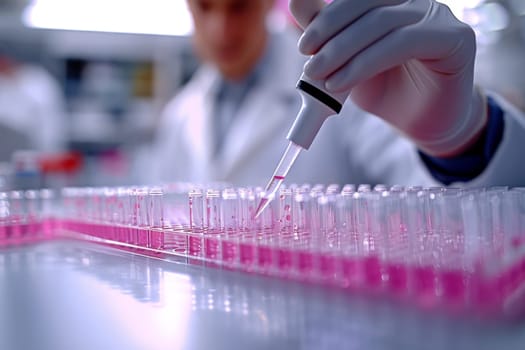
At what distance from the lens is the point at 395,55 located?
678mm

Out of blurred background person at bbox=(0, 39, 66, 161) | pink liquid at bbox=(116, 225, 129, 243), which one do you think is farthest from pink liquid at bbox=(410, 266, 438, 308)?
blurred background person at bbox=(0, 39, 66, 161)

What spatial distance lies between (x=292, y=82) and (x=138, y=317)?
1407 millimetres

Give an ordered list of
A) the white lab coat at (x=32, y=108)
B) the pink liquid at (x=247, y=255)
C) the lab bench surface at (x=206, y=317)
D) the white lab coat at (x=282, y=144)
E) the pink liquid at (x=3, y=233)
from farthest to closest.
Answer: the white lab coat at (x=32, y=108), the white lab coat at (x=282, y=144), the pink liquid at (x=3, y=233), the pink liquid at (x=247, y=255), the lab bench surface at (x=206, y=317)

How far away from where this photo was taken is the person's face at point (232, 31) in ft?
5.63

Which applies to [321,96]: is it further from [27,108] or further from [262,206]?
[27,108]

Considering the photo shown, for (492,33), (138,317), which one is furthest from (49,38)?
(138,317)

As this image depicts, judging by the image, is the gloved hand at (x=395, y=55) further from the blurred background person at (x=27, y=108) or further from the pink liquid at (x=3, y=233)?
→ the blurred background person at (x=27, y=108)

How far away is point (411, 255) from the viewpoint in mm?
486

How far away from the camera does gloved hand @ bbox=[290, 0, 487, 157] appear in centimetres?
65

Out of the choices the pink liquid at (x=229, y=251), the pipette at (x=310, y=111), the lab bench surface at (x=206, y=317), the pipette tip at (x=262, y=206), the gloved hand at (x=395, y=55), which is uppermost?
the gloved hand at (x=395, y=55)

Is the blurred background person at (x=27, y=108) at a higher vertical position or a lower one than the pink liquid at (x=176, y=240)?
higher

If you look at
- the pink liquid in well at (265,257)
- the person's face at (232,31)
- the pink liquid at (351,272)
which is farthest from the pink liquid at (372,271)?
the person's face at (232,31)

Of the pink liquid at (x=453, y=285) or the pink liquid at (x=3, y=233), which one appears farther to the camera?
the pink liquid at (x=3, y=233)

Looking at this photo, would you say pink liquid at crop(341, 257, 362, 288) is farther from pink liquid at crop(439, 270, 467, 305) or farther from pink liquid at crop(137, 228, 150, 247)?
pink liquid at crop(137, 228, 150, 247)
